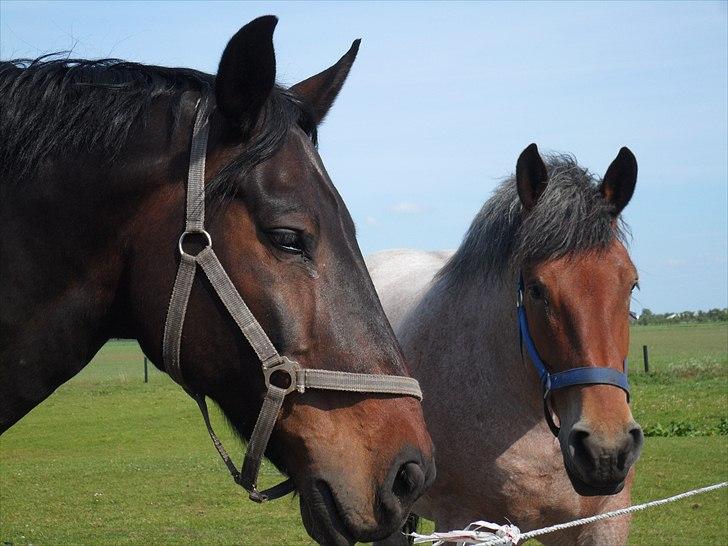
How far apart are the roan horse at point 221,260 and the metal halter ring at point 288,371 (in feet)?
0.10

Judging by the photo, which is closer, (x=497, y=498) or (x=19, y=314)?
(x=19, y=314)

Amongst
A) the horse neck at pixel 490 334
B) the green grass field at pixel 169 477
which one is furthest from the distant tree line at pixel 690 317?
the horse neck at pixel 490 334

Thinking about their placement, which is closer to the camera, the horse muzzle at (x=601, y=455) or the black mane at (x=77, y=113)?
the black mane at (x=77, y=113)

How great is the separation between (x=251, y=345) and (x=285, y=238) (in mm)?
263

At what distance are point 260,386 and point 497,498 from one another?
8.23ft

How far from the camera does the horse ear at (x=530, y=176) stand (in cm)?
391

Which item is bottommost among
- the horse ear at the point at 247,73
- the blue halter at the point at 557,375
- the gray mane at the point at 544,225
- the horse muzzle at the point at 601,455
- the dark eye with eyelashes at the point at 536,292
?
the horse muzzle at the point at 601,455

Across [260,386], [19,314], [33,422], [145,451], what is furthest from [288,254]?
[33,422]

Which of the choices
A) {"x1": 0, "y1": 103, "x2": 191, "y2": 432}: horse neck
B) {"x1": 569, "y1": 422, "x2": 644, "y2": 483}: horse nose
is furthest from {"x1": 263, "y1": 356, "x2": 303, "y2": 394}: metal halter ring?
{"x1": 569, "y1": 422, "x2": 644, "y2": 483}: horse nose

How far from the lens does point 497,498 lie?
407 centimetres

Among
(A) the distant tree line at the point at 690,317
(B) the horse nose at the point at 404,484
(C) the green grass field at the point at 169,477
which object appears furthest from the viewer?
(A) the distant tree line at the point at 690,317

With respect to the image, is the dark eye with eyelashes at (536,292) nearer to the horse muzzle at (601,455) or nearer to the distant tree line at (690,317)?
the horse muzzle at (601,455)

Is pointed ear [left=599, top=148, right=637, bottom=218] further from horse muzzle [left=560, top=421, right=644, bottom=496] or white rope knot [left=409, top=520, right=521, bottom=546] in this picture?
white rope knot [left=409, top=520, right=521, bottom=546]

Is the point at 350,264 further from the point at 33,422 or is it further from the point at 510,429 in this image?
the point at 33,422
